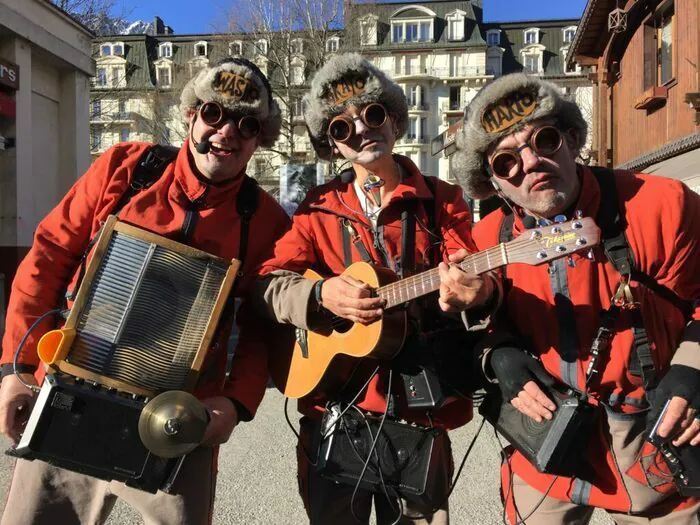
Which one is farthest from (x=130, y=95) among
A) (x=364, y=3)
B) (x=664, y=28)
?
(x=664, y=28)

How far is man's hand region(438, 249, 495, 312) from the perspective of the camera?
6.20 feet

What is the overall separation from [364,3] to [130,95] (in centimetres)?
1010

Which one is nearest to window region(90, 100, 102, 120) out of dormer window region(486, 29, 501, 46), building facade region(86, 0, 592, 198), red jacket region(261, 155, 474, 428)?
building facade region(86, 0, 592, 198)

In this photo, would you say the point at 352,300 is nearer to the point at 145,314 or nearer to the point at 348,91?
the point at 145,314

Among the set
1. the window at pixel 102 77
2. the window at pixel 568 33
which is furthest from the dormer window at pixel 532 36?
the window at pixel 102 77

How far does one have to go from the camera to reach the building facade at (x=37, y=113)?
23.5ft

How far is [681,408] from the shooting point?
169cm

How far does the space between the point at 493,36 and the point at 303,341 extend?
42.6 metres

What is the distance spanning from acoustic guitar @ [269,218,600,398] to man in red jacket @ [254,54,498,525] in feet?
0.22

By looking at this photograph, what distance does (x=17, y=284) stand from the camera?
2244mm

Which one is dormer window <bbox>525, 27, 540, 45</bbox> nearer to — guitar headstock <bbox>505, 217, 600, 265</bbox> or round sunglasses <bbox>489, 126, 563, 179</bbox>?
round sunglasses <bbox>489, 126, 563, 179</bbox>

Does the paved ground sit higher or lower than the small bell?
lower

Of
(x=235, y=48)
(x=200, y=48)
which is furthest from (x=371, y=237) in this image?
(x=200, y=48)

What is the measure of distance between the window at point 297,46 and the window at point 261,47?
116 cm
